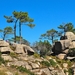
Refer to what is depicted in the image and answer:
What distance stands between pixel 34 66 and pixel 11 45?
6.86 metres

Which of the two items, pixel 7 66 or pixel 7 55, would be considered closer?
pixel 7 66

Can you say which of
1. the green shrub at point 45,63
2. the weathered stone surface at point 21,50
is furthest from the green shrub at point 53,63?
the weathered stone surface at point 21,50

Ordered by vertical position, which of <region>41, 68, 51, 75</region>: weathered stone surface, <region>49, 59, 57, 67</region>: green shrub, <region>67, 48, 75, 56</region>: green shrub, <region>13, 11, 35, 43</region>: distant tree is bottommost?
<region>41, 68, 51, 75</region>: weathered stone surface

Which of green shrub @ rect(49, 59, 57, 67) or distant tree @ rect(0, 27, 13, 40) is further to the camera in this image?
distant tree @ rect(0, 27, 13, 40)

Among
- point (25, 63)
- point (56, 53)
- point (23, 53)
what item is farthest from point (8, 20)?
point (25, 63)

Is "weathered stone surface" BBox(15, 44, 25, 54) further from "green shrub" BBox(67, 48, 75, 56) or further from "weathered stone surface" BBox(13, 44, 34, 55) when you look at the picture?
"green shrub" BBox(67, 48, 75, 56)

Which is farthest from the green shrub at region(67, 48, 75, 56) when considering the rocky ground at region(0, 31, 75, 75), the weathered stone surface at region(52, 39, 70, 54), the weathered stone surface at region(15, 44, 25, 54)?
the weathered stone surface at region(15, 44, 25, 54)

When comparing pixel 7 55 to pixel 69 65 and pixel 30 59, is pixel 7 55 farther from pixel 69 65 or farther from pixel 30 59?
pixel 69 65

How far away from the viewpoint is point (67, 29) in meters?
68.9

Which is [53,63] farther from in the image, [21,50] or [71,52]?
[71,52]

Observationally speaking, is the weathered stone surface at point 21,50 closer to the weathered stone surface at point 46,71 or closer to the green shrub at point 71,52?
the weathered stone surface at point 46,71

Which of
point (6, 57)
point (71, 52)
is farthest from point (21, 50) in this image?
point (71, 52)

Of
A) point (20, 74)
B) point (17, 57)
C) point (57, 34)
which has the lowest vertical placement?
point (20, 74)

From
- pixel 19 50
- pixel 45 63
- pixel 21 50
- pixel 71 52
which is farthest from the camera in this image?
pixel 71 52
